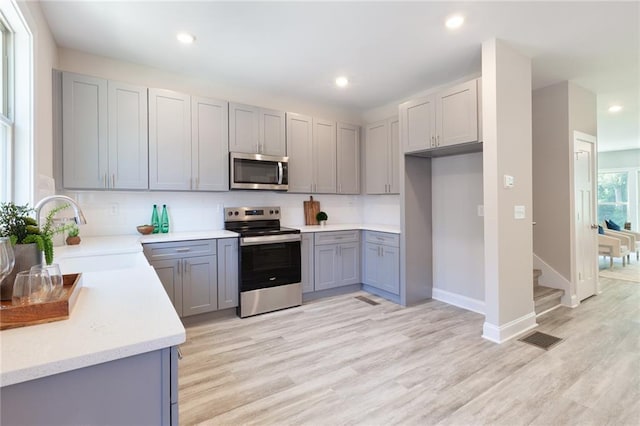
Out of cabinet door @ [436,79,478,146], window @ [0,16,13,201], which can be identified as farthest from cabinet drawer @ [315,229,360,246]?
window @ [0,16,13,201]

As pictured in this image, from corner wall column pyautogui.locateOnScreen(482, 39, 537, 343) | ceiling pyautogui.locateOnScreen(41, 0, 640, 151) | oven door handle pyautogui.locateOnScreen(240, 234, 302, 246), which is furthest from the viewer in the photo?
oven door handle pyautogui.locateOnScreen(240, 234, 302, 246)

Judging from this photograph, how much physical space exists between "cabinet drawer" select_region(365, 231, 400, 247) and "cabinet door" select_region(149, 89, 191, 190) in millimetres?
2308

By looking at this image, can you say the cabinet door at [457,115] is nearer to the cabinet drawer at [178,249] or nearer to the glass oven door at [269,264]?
the glass oven door at [269,264]

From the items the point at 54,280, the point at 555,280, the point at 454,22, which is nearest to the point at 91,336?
the point at 54,280

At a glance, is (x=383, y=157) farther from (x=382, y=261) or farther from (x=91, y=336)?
(x=91, y=336)

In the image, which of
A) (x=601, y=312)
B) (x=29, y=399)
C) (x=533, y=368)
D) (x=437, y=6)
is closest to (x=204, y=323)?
(x=29, y=399)

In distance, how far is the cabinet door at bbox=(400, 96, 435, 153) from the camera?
3.36m

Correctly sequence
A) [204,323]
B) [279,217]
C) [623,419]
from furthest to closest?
[279,217] → [204,323] → [623,419]

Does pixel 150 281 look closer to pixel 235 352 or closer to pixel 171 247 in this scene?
pixel 235 352

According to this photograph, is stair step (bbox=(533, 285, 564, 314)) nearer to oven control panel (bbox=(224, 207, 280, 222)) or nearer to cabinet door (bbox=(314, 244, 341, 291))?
cabinet door (bbox=(314, 244, 341, 291))

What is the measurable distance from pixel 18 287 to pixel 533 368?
3.00 meters

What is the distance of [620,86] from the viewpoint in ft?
12.6

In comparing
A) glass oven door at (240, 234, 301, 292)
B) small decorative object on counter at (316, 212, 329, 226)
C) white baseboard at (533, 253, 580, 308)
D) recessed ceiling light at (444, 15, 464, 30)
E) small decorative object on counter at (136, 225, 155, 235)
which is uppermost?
recessed ceiling light at (444, 15, 464, 30)

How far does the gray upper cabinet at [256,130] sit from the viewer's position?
3.58 m
